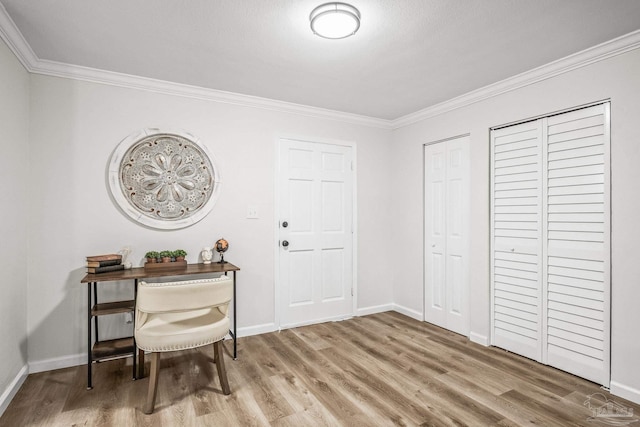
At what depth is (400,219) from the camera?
14.4 feet

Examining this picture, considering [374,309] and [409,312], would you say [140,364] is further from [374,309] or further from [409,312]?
[409,312]

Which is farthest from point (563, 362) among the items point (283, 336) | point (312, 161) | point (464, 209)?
point (312, 161)

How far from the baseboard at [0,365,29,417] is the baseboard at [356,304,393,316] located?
3129 mm

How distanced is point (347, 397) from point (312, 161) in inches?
95.7

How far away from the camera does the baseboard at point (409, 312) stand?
4070 mm

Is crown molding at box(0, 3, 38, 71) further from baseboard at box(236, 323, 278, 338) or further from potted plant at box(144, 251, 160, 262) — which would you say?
baseboard at box(236, 323, 278, 338)

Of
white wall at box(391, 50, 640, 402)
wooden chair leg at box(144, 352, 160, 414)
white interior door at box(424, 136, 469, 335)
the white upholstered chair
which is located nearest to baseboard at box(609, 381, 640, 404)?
white wall at box(391, 50, 640, 402)

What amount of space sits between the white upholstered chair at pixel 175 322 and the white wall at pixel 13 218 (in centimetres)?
91

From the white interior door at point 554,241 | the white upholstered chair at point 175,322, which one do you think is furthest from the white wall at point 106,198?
the white interior door at point 554,241

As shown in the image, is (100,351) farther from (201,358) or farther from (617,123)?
(617,123)

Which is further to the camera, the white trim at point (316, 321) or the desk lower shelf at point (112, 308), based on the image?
the white trim at point (316, 321)

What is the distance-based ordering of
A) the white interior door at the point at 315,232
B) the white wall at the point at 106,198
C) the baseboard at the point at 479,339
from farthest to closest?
the white interior door at the point at 315,232 → the baseboard at the point at 479,339 → the white wall at the point at 106,198

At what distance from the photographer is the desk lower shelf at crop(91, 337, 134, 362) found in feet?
8.50

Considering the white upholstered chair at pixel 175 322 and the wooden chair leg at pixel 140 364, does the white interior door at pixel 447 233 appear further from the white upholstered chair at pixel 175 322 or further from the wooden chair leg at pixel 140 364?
the wooden chair leg at pixel 140 364
